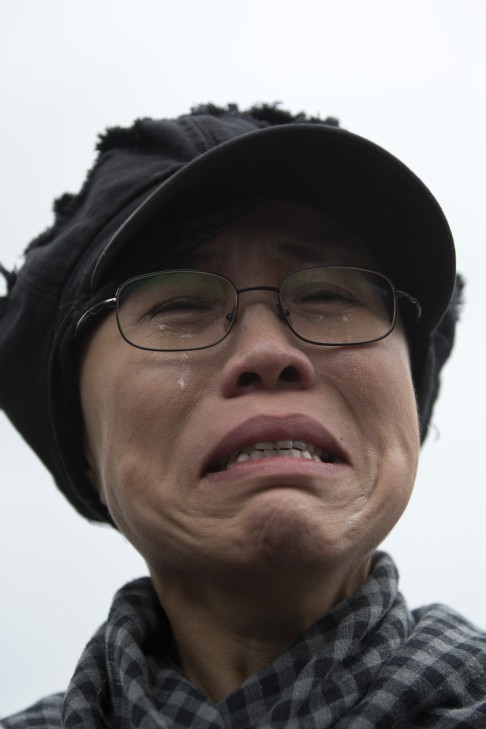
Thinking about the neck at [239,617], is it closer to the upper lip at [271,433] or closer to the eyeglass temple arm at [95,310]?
the upper lip at [271,433]

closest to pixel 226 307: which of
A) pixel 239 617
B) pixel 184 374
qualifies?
pixel 184 374

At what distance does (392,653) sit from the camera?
1.96 metres

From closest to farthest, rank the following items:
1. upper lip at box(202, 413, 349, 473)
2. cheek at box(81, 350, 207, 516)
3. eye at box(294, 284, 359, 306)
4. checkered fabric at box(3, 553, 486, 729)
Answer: checkered fabric at box(3, 553, 486, 729)
upper lip at box(202, 413, 349, 473)
cheek at box(81, 350, 207, 516)
eye at box(294, 284, 359, 306)

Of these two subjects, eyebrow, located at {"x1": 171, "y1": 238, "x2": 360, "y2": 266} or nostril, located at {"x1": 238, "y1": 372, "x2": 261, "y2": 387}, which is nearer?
nostril, located at {"x1": 238, "y1": 372, "x2": 261, "y2": 387}

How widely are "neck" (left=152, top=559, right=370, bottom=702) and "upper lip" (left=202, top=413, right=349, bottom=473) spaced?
281mm

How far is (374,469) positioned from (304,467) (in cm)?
22

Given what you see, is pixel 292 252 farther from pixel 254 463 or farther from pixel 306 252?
pixel 254 463

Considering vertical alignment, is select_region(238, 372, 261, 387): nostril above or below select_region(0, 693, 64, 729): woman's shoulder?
above

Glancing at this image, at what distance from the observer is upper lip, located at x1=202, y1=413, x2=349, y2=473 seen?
192 centimetres

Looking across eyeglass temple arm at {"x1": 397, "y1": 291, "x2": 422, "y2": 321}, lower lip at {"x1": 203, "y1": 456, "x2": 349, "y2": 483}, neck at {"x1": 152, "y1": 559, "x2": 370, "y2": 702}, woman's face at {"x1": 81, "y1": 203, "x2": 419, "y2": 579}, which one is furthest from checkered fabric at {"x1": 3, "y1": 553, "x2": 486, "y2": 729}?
eyeglass temple arm at {"x1": 397, "y1": 291, "x2": 422, "y2": 321}

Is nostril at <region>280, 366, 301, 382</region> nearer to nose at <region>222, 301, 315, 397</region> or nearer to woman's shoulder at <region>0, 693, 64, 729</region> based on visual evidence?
nose at <region>222, 301, 315, 397</region>

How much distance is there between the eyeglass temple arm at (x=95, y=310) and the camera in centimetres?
219

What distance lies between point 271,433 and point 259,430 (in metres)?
0.03

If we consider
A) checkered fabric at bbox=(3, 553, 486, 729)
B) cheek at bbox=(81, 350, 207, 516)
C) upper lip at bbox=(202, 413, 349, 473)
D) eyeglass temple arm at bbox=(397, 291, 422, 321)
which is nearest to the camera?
checkered fabric at bbox=(3, 553, 486, 729)
